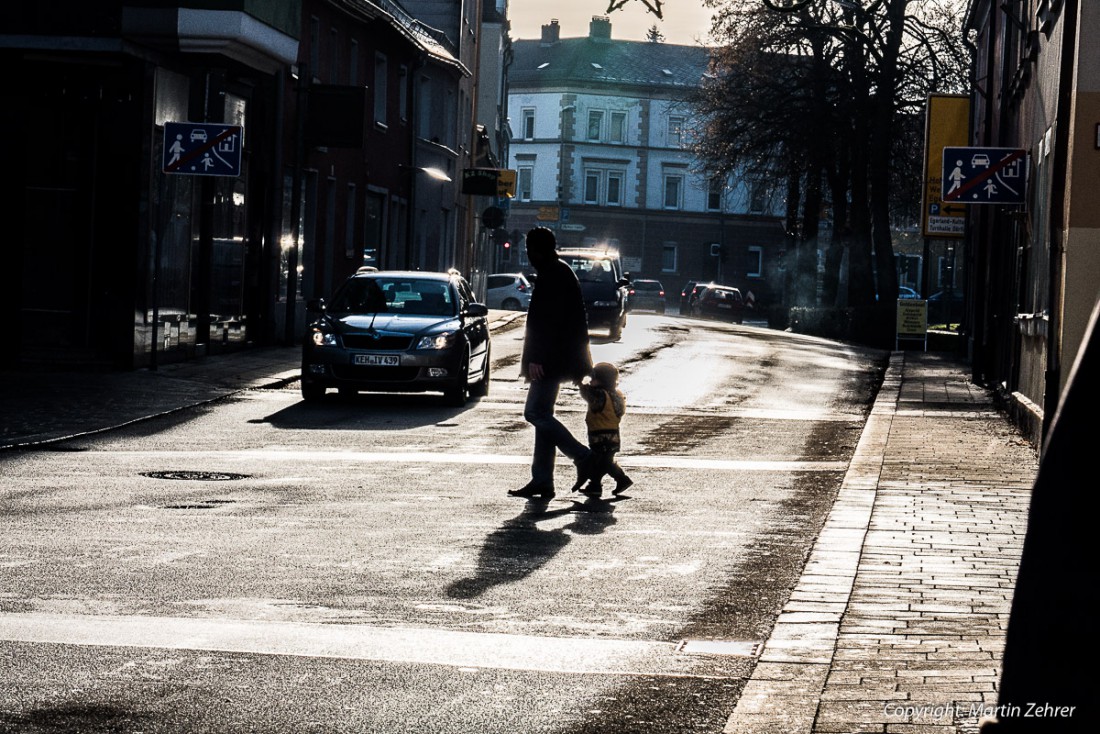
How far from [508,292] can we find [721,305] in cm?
890

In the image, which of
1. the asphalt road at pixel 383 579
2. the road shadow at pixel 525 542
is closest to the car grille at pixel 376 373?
the asphalt road at pixel 383 579

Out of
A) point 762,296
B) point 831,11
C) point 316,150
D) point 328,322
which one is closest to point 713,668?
point 328,322

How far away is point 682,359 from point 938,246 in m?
73.5

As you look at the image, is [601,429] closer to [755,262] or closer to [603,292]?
[603,292]

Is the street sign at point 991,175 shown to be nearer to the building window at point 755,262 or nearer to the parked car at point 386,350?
the parked car at point 386,350

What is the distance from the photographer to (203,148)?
20703 mm

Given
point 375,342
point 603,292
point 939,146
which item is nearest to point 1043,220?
point 375,342

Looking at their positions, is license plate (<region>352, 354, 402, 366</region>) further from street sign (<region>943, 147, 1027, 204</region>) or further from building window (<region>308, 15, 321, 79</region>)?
building window (<region>308, 15, 321, 79</region>)

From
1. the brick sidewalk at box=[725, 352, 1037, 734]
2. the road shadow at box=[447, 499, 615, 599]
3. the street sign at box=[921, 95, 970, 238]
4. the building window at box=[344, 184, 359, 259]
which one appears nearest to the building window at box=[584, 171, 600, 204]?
A: the building window at box=[344, 184, 359, 259]

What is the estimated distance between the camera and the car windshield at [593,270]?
132 ft

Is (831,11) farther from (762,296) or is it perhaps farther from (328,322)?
(762,296)

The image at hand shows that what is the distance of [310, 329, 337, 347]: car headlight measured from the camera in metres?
20.0

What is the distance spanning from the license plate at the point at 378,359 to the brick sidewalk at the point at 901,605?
651 centimetres

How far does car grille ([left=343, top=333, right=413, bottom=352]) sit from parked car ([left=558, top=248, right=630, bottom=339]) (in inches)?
692
